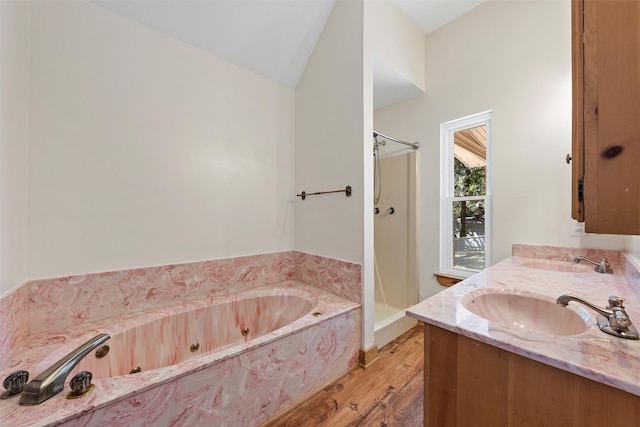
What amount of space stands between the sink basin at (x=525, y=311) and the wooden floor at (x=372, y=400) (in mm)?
743

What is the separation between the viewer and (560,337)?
72 centimetres

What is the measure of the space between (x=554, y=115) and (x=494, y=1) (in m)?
1.17

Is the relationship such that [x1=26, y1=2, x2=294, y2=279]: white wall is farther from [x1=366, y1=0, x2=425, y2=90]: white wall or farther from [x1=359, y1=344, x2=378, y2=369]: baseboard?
[x1=359, y1=344, x2=378, y2=369]: baseboard

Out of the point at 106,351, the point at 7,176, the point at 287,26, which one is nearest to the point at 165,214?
the point at 7,176

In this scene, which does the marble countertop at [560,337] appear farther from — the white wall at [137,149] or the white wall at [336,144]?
the white wall at [137,149]

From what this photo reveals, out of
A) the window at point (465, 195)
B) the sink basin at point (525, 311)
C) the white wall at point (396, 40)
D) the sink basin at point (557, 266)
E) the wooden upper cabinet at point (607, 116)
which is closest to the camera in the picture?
the wooden upper cabinet at point (607, 116)

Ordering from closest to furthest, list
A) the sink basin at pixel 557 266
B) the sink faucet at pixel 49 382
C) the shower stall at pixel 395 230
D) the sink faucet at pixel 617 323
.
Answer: the sink faucet at pixel 617 323 → the sink faucet at pixel 49 382 → the sink basin at pixel 557 266 → the shower stall at pixel 395 230

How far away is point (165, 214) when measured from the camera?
1734mm

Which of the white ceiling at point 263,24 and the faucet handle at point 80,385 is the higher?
the white ceiling at point 263,24

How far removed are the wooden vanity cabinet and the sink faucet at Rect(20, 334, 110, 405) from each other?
132 centimetres

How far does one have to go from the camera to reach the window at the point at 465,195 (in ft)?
7.41

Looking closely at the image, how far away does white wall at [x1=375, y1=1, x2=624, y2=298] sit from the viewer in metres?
1.81

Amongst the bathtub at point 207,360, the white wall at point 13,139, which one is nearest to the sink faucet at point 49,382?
the bathtub at point 207,360

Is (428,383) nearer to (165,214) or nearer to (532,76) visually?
(165,214)
